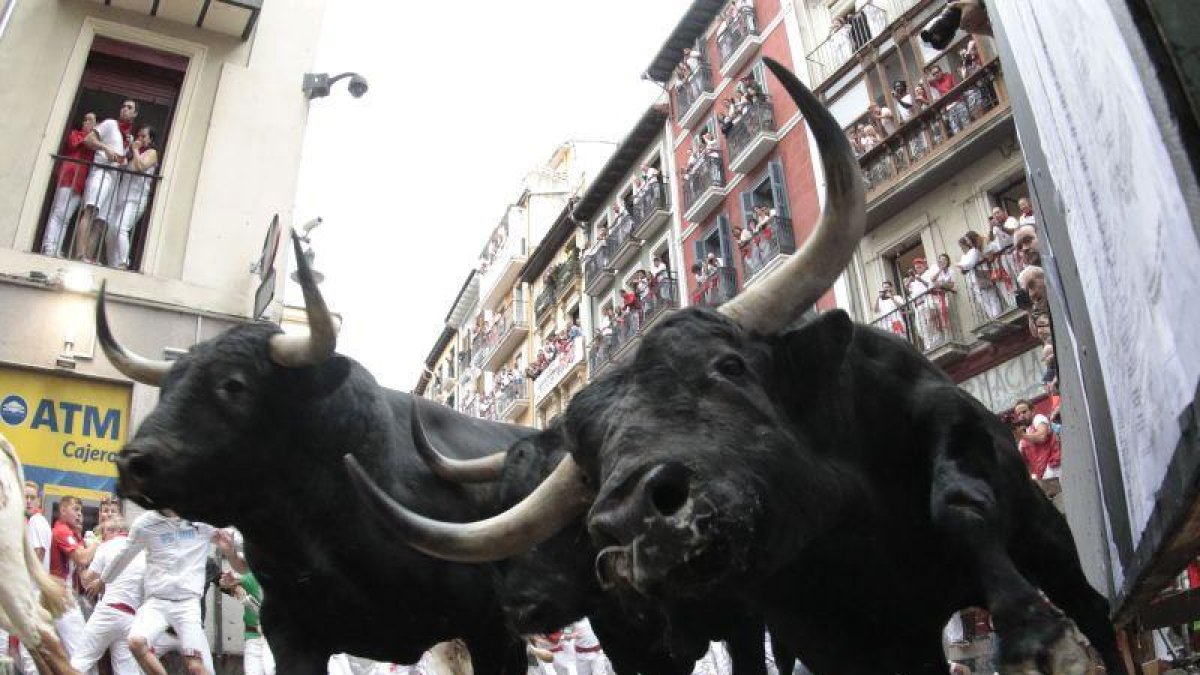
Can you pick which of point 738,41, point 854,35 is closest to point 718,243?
point 738,41

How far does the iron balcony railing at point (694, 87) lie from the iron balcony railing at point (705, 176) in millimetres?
3002

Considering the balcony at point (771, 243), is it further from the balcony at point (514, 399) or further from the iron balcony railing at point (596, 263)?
the balcony at point (514, 399)

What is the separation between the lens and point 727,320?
10.6 ft

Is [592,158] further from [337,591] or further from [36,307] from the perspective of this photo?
[337,591]

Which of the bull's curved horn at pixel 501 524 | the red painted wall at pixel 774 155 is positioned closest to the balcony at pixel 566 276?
the red painted wall at pixel 774 155

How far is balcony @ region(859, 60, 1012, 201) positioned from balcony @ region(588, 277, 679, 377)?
9351mm

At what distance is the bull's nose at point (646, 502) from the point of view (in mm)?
2457

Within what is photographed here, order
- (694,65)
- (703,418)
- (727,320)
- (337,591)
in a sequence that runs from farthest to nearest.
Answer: (694,65) < (337,591) < (727,320) < (703,418)

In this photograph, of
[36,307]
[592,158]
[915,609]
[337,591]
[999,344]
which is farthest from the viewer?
[592,158]

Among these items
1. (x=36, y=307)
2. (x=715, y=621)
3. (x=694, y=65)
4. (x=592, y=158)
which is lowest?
(x=715, y=621)

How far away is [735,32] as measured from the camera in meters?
30.6

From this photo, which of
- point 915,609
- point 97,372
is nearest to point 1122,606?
point 915,609

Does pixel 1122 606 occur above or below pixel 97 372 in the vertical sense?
below

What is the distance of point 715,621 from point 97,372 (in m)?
10.6
